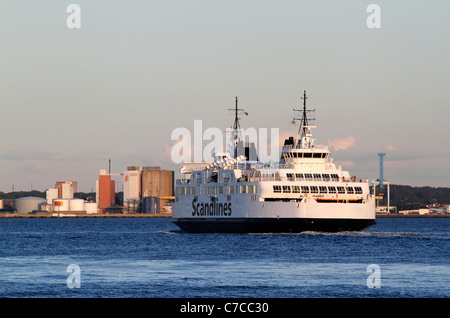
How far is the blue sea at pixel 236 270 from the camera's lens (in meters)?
38.4

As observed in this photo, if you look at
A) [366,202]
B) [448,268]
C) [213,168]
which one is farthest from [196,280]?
[213,168]

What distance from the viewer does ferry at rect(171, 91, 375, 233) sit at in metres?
81.5

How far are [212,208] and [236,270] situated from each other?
44.2 metres

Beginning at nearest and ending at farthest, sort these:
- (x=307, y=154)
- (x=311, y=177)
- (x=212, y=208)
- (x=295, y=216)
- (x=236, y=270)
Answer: (x=236, y=270)
(x=295, y=216)
(x=311, y=177)
(x=307, y=154)
(x=212, y=208)

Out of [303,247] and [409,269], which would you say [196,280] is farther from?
[303,247]

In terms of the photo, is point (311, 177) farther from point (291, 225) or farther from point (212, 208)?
point (212, 208)

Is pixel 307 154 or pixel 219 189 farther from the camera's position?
pixel 219 189

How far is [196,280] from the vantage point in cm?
4272

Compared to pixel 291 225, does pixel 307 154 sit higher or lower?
higher

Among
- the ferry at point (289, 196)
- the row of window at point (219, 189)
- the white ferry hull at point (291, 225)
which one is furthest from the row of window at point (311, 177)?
the white ferry hull at point (291, 225)

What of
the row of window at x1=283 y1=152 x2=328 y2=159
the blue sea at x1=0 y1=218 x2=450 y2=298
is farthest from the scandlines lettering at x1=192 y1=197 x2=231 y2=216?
the blue sea at x1=0 y1=218 x2=450 y2=298

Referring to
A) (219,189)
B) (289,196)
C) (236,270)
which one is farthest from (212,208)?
(236,270)

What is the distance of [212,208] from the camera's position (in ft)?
302

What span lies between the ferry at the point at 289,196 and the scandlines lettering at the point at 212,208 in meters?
0.10
